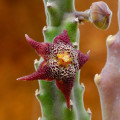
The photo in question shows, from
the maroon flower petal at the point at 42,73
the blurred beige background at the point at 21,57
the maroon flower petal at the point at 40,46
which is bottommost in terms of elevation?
the maroon flower petal at the point at 42,73

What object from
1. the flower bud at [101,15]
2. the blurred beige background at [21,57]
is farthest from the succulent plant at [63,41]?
the blurred beige background at [21,57]

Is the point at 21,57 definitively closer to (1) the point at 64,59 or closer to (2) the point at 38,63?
(2) the point at 38,63

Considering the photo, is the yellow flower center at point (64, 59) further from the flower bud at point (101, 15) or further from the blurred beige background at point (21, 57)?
the blurred beige background at point (21, 57)

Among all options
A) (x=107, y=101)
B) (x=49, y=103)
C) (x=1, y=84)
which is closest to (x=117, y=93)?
(x=107, y=101)

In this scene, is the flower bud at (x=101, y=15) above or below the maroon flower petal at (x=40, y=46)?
above

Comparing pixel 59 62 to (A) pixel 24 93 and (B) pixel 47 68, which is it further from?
(A) pixel 24 93

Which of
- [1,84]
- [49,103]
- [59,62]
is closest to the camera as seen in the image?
[59,62]

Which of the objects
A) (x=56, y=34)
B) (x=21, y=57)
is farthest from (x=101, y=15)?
(x=21, y=57)
